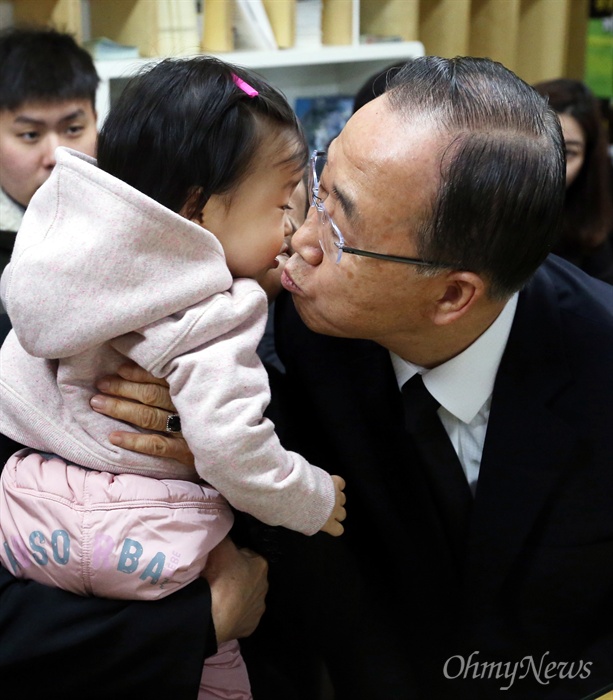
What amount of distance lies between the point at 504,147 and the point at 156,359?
59cm

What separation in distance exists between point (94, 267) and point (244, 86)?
356 millimetres

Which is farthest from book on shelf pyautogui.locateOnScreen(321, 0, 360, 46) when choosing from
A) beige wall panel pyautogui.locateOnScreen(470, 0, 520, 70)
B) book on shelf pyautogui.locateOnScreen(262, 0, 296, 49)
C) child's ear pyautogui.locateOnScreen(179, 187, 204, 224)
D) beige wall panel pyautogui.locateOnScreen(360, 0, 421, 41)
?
child's ear pyautogui.locateOnScreen(179, 187, 204, 224)

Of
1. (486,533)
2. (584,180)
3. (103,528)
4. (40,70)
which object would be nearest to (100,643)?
(103,528)

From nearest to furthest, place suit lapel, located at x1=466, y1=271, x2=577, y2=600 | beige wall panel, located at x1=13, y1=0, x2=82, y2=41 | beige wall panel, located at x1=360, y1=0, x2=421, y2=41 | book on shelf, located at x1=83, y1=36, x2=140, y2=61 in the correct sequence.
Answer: suit lapel, located at x1=466, y1=271, x2=577, y2=600
beige wall panel, located at x1=13, y1=0, x2=82, y2=41
book on shelf, located at x1=83, y1=36, x2=140, y2=61
beige wall panel, located at x1=360, y1=0, x2=421, y2=41

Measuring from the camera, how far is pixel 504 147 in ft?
4.05

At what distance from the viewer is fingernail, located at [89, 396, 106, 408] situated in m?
1.19

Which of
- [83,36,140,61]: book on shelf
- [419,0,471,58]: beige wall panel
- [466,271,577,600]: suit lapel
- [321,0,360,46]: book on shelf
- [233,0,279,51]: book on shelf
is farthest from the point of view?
[419,0,471,58]: beige wall panel

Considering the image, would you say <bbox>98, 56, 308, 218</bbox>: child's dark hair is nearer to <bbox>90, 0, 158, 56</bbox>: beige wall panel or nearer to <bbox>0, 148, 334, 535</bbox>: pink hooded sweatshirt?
<bbox>0, 148, 334, 535</bbox>: pink hooded sweatshirt

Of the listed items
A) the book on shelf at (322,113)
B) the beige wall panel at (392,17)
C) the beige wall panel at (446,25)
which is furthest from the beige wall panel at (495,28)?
the book on shelf at (322,113)

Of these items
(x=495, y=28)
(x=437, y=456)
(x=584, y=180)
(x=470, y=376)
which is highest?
(x=495, y=28)

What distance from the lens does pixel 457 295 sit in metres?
1.36

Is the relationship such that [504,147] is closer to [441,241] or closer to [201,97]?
[441,241]

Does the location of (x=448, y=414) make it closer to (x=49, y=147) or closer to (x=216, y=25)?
(x=49, y=147)

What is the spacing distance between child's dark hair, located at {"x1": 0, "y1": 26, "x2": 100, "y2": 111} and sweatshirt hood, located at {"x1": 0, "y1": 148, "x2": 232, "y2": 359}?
127 cm
